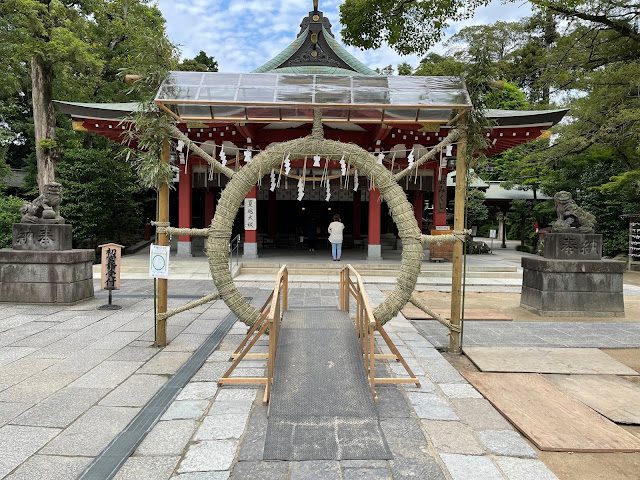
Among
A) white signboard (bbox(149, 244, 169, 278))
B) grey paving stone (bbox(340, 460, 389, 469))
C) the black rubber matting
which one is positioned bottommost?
grey paving stone (bbox(340, 460, 389, 469))

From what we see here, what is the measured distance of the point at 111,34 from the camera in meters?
15.7

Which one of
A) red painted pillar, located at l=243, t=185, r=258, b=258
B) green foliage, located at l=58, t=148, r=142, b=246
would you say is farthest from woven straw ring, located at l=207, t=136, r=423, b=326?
green foliage, located at l=58, t=148, r=142, b=246

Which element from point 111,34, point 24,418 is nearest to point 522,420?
point 24,418

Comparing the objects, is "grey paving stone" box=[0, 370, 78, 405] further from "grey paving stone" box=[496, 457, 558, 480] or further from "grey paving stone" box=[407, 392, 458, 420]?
"grey paving stone" box=[496, 457, 558, 480]

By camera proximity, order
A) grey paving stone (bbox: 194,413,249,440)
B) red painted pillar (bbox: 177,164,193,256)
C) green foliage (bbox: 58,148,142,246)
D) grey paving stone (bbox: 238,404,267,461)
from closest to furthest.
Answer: grey paving stone (bbox: 238,404,267,461) → grey paving stone (bbox: 194,413,249,440) → red painted pillar (bbox: 177,164,193,256) → green foliage (bbox: 58,148,142,246)

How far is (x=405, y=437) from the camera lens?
2834 mm

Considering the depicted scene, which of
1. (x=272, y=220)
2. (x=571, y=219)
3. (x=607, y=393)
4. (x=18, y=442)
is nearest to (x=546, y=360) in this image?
(x=607, y=393)

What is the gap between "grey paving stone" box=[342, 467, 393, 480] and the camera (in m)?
2.34

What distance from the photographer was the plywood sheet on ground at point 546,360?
4.33 metres

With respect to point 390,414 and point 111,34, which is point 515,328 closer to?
point 390,414

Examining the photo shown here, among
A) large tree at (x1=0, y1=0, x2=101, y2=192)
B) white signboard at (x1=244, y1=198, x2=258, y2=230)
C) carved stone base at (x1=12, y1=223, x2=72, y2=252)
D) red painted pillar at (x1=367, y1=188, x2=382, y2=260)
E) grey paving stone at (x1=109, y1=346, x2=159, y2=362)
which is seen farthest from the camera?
red painted pillar at (x1=367, y1=188, x2=382, y2=260)

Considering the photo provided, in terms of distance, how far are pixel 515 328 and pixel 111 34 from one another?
17638mm

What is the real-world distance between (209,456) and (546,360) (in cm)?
396

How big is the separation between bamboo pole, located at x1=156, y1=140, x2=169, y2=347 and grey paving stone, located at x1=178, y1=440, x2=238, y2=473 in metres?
2.34
